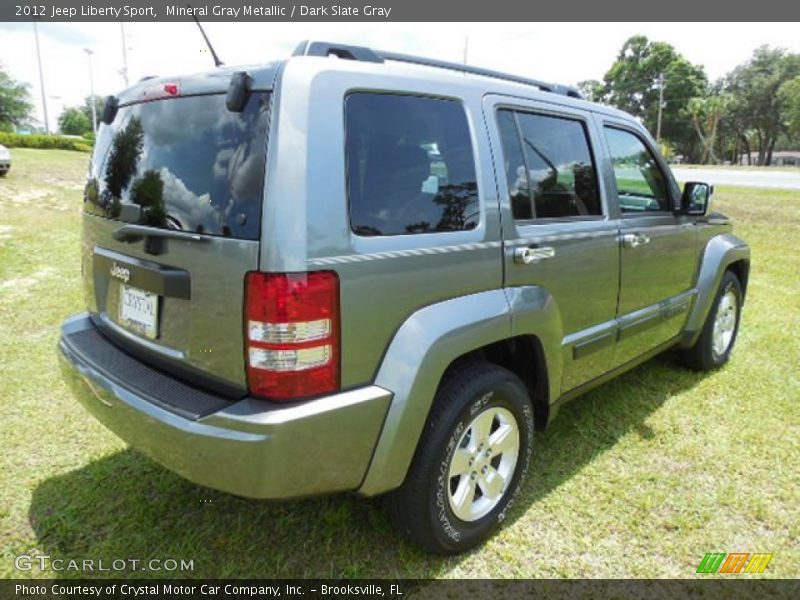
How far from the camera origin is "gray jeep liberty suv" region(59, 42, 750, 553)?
1.72m

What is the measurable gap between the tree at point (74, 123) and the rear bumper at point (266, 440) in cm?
9903

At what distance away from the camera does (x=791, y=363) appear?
4.40 m

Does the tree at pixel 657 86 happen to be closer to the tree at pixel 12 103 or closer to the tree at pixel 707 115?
the tree at pixel 707 115

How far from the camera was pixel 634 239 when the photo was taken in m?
3.05

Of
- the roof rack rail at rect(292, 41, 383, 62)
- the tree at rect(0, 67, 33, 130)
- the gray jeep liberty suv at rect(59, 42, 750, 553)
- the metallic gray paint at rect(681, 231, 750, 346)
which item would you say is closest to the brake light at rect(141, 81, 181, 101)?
the gray jeep liberty suv at rect(59, 42, 750, 553)

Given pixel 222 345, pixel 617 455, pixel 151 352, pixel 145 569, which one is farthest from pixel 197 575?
pixel 617 455

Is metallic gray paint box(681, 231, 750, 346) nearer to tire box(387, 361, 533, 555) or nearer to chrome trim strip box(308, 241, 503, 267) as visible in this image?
tire box(387, 361, 533, 555)

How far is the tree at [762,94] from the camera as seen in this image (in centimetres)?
5747

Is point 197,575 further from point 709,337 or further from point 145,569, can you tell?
point 709,337

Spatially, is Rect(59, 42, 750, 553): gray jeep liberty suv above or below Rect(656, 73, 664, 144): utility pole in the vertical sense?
below

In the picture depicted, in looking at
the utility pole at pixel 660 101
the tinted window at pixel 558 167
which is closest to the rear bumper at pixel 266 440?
the tinted window at pixel 558 167

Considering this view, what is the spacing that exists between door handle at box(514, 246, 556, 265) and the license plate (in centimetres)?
145

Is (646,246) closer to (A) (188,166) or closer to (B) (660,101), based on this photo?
(A) (188,166)

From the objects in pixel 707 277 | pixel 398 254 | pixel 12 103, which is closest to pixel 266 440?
pixel 398 254
